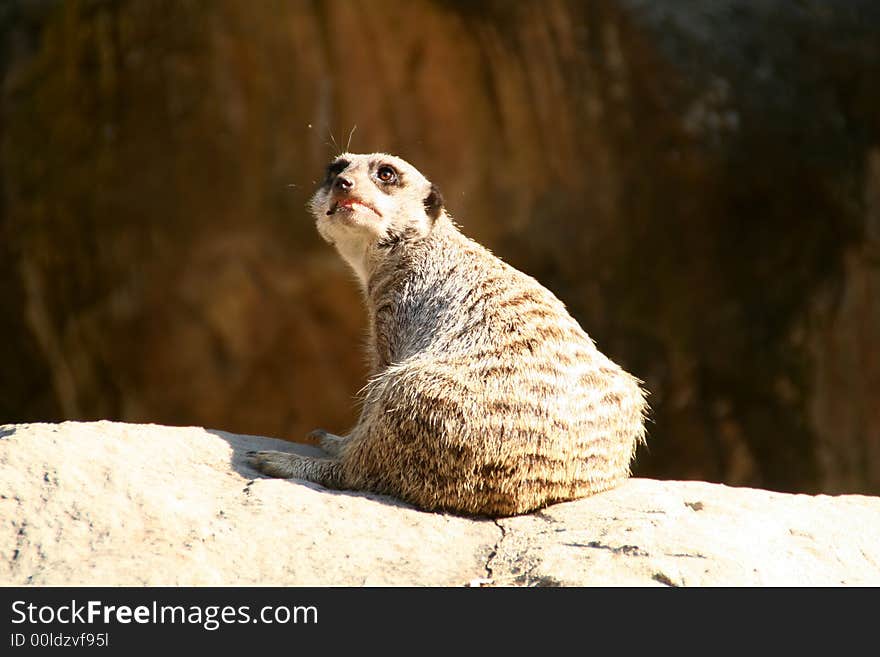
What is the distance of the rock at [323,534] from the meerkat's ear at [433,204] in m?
1.91

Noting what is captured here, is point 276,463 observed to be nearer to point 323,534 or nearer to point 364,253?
point 323,534

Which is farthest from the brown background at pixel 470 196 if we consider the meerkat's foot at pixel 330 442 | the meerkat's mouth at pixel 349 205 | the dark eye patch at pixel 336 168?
the meerkat's foot at pixel 330 442

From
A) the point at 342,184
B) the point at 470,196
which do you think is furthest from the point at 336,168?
the point at 470,196

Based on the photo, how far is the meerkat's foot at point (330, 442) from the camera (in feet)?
19.2

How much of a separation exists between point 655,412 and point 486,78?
3.88 meters

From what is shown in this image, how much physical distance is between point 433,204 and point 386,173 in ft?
1.08

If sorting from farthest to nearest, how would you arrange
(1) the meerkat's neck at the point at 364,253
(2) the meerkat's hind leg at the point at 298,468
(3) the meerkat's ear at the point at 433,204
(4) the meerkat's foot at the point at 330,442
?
(3) the meerkat's ear at the point at 433,204, (1) the meerkat's neck at the point at 364,253, (4) the meerkat's foot at the point at 330,442, (2) the meerkat's hind leg at the point at 298,468

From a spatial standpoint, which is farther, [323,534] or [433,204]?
[433,204]

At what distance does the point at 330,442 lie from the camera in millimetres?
6043

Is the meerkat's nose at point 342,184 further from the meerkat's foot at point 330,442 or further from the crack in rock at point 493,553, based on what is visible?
the crack in rock at point 493,553

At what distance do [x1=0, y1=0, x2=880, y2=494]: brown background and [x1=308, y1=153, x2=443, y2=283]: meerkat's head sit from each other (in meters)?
4.91

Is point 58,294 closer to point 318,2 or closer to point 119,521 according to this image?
point 318,2

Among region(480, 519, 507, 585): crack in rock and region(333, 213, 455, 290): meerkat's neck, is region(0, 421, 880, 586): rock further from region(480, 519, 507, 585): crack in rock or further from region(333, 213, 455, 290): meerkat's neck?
region(333, 213, 455, 290): meerkat's neck

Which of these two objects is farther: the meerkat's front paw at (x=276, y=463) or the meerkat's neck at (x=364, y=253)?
the meerkat's neck at (x=364, y=253)
